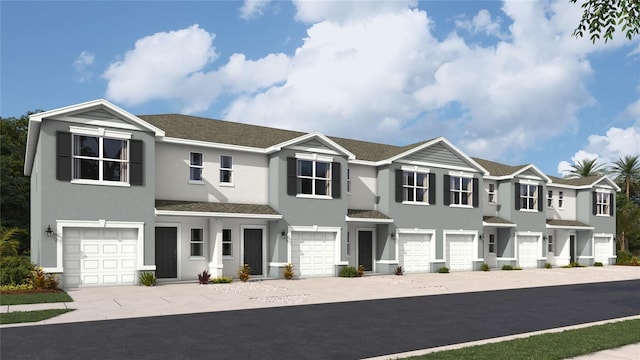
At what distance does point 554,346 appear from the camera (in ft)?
31.8

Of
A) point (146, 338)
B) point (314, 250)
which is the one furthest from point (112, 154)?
point (146, 338)

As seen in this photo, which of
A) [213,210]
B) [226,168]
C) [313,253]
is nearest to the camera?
[213,210]

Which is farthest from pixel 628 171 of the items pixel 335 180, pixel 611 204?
pixel 335 180

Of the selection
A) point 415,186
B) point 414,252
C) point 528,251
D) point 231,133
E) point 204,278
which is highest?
point 231,133

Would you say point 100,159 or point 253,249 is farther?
point 253,249

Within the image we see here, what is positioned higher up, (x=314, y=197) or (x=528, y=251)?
(x=314, y=197)

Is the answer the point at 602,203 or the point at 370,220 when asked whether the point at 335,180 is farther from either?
the point at 602,203

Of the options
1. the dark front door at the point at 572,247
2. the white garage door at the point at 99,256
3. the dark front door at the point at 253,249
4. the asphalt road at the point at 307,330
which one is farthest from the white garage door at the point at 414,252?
the dark front door at the point at 572,247

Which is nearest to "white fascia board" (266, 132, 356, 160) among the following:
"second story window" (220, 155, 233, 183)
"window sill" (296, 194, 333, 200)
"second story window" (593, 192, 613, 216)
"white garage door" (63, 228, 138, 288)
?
"second story window" (220, 155, 233, 183)

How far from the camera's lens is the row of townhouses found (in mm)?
20625

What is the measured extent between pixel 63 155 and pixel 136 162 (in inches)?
106

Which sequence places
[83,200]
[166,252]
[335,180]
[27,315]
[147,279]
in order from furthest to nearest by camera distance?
1. [335,180]
2. [166,252]
3. [147,279]
4. [83,200]
5. [27,315]

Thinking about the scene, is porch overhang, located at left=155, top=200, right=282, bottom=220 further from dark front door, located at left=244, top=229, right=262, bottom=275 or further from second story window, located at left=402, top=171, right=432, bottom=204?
second story window, located at left=402, top=171, right=432, bottom=204

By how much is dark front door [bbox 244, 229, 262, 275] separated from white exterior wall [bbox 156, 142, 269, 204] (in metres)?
1.55
